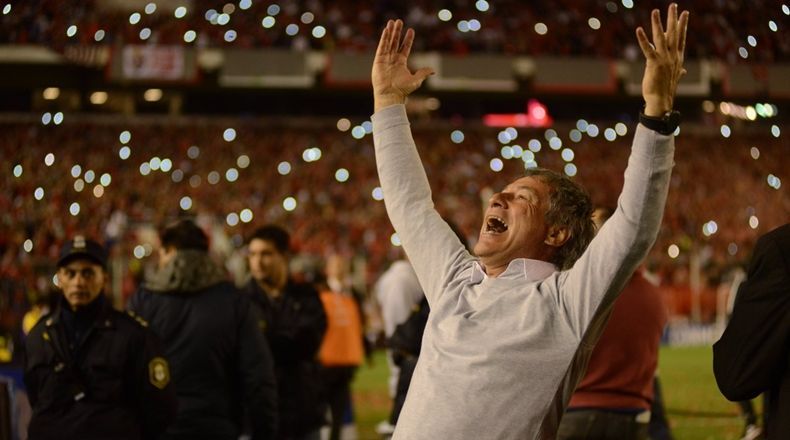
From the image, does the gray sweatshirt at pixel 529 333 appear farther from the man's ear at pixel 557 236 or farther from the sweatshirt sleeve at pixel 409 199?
the sweatshirt sleeve at pixel 409 199

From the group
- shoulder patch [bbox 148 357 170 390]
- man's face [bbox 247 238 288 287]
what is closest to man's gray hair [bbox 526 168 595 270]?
shoulder patch [bbox 148 357 170 390]

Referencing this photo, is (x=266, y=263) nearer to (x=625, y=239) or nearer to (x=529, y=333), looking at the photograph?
(x=529, y=333)

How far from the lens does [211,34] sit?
1241 inches

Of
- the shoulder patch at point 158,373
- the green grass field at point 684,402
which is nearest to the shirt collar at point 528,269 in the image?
the shoulder patch at point 158,373

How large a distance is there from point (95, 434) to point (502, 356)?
2510 millimetres

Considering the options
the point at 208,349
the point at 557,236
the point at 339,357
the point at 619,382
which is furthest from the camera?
the point at 339,357

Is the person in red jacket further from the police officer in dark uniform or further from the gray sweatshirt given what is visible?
the gray sweatshirt

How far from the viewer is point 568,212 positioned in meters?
3.04

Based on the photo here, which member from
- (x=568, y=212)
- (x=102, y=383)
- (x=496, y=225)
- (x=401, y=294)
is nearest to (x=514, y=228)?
(x=496, y=225)

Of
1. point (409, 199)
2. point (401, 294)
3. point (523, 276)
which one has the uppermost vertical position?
point (409, 199)

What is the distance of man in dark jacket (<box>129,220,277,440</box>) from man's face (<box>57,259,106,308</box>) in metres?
0.55

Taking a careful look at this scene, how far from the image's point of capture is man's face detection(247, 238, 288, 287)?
21.8 feet

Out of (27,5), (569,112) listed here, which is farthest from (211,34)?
(27,5)

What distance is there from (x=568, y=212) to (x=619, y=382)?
231 centimetres
